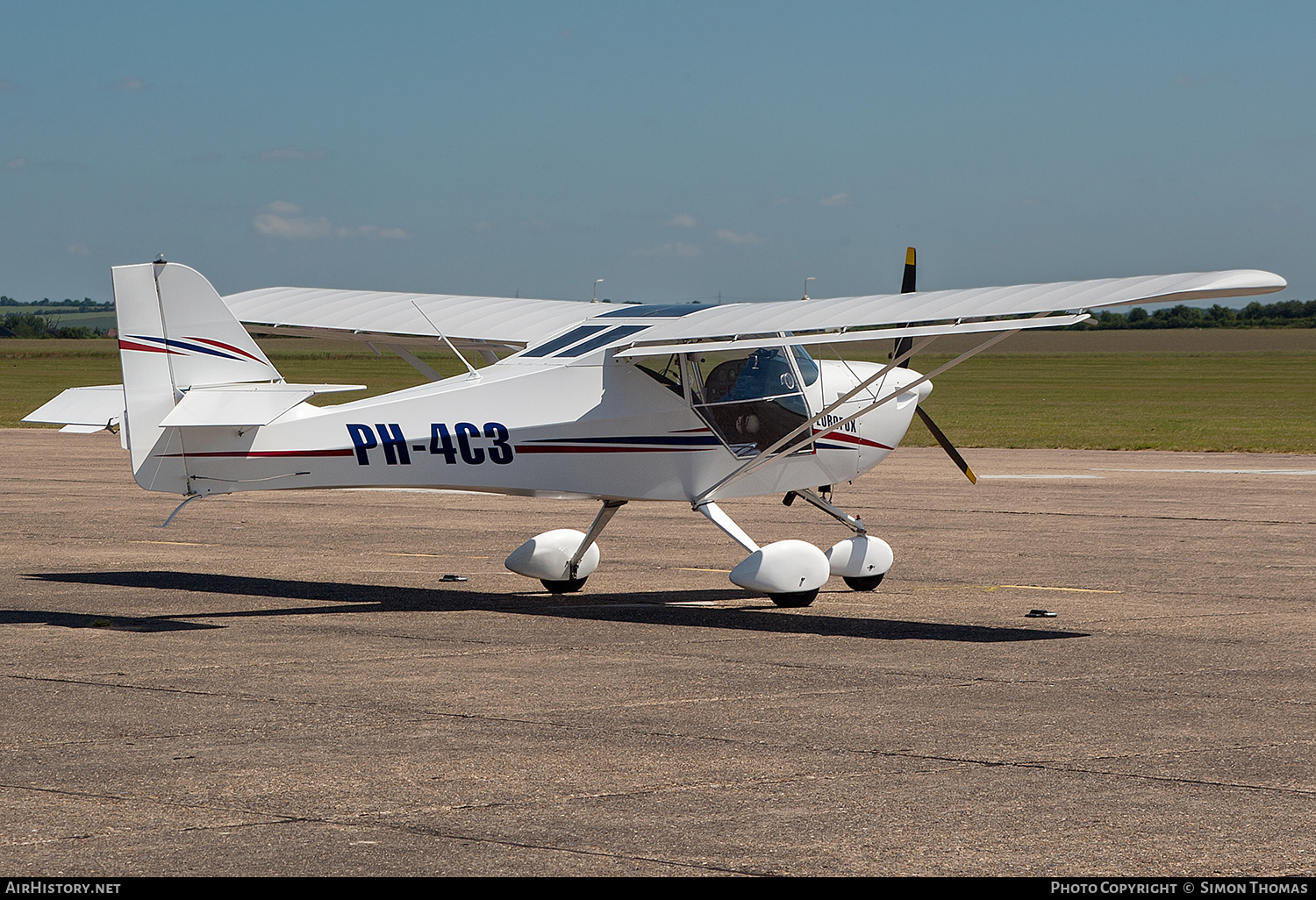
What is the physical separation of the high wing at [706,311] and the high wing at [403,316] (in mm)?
10

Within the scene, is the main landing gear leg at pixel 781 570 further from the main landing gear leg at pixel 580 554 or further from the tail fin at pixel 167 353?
the tail fin at pixel 167 353

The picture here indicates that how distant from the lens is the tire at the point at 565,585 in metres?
→ 12.6

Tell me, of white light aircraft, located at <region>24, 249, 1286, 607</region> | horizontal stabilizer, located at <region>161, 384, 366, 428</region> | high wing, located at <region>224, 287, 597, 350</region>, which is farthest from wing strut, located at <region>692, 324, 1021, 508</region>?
horizontal stabilizer, located at <region>161, 384, 366, 428</region>

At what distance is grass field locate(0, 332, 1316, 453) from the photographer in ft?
119

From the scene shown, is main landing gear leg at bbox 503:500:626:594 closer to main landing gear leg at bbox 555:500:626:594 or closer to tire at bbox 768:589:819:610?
main landing gear leg at bbox 555:500:626:594

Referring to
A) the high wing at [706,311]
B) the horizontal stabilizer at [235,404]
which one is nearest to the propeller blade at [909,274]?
the high wing at [706,311]

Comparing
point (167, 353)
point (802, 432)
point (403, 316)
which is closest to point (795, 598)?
point (802, 432)

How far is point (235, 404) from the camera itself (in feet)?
36.4

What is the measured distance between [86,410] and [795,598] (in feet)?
20.0

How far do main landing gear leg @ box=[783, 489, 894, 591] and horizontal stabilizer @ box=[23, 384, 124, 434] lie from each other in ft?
18.4

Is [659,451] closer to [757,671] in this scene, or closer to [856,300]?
[856,300]

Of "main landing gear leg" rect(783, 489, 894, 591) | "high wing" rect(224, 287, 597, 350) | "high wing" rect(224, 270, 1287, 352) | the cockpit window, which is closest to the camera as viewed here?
"high wing" rect(224, 270, 1287, 352)

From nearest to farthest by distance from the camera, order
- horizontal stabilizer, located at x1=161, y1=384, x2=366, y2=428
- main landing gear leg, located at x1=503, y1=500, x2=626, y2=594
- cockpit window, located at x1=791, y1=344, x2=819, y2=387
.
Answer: horizontal stabilizer, located at x1=161, y1=384, x2=366, y2=428
cockpit window, located at x1=791, y1=344, x2=819, y2=387
main landing gear leg, located at x1=503, y1=500, x2=626, y2=594

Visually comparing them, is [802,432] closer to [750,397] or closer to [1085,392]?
[750,397]
